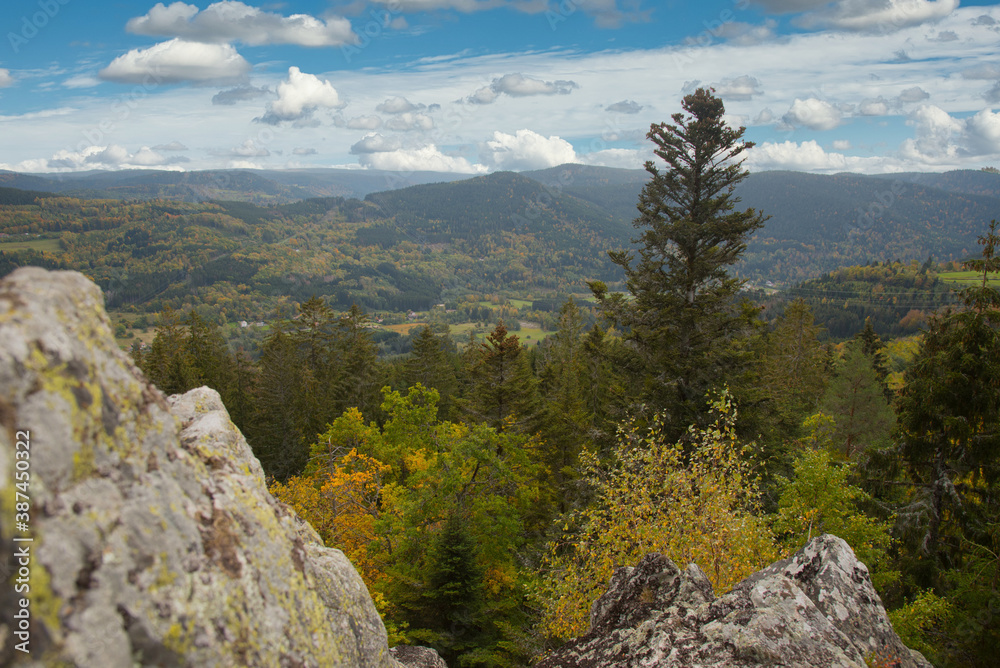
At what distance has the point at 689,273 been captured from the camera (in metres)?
21.2

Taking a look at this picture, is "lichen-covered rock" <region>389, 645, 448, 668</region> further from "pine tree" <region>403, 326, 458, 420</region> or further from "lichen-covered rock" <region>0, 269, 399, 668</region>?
"pine tree" <region>403, 326, 458, 420</region>

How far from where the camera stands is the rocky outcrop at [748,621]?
711cm

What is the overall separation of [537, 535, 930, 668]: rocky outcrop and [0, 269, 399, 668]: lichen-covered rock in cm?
528

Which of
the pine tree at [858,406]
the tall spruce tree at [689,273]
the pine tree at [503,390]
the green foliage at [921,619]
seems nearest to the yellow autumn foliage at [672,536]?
the green foliage at [921,619]

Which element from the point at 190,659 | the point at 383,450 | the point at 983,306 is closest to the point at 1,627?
the point at 190,659

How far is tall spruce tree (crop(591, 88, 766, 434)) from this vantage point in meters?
A: 20.5

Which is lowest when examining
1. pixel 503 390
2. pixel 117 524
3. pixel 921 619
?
pixel 921 619

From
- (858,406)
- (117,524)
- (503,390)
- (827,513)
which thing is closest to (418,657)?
(117,524)

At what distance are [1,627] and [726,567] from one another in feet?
41.2

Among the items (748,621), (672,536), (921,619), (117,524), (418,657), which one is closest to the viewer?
(117,524)

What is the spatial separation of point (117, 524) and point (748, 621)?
8015mm

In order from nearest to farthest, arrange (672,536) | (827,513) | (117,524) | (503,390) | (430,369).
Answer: (117,524)
(672,536)
(827,513)
(503,390)
(430,369)

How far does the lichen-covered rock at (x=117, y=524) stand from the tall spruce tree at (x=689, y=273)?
18.0 metres

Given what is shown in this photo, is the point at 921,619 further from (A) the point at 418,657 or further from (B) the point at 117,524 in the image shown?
(B) the point at 117,524
